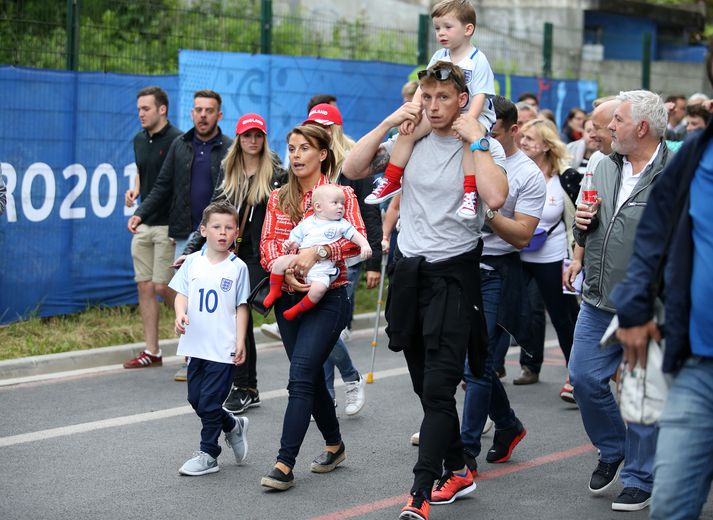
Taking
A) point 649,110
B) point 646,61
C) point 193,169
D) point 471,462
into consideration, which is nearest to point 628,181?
point 649,110

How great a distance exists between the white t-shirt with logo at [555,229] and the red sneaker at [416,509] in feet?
10.7

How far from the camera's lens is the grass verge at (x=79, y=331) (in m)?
9.53

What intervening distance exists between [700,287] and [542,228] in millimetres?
4476

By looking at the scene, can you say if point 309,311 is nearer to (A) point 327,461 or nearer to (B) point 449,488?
(A) point 327,461

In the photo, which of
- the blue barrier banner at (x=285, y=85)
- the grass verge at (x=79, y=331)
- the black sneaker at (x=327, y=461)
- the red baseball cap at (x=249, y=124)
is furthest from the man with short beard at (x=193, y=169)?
the black sneaker at (x=327, y=461)

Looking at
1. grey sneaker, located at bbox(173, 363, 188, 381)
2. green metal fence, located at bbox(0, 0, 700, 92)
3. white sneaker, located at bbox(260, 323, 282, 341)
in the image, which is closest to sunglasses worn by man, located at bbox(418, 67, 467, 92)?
grey sneaker, located at bbox(173, 363, 188, 381)

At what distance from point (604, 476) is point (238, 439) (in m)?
2.02

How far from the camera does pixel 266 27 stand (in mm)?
13273

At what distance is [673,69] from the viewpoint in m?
25.0

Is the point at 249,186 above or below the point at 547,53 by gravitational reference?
below

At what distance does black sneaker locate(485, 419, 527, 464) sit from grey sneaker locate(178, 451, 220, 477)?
1.63 metres

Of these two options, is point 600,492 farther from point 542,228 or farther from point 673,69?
point 673,69

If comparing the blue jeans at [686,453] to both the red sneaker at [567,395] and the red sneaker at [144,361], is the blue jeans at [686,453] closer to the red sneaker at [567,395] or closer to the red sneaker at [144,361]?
the red sneaker at [567,395]

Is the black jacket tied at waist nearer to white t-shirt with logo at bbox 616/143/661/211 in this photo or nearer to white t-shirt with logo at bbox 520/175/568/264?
white t-shirt with logo at bbox 616/143/661/211
